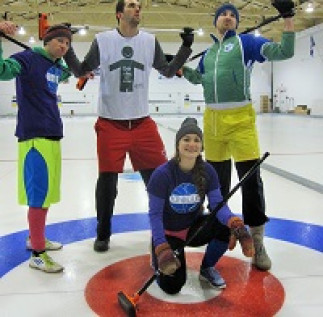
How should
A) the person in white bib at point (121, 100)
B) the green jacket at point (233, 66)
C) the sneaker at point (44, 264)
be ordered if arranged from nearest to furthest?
1. the sneaker at point (44, 264)
2. the green jacket at point (233, 66)
3. the person in white bib at point (121, 100)

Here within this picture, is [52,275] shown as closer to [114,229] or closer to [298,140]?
[114,229]

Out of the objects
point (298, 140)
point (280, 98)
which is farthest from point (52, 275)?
point (280, 98)

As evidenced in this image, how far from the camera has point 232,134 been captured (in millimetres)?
2820

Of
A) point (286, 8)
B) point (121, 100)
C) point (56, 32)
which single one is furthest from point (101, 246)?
point (286, 8)

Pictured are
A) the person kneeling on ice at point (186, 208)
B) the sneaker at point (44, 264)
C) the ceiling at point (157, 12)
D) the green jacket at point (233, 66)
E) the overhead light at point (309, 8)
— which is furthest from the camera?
the ceiling at point (157, 12)

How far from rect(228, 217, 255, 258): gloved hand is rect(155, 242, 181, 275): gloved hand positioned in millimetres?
298

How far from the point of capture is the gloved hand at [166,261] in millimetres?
2055

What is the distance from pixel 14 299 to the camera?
2254 mm

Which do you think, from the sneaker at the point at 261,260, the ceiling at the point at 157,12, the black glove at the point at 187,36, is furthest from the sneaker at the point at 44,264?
the ceiling at the point at 157,12

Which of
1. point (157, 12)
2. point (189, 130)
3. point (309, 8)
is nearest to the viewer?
point (189, 130)

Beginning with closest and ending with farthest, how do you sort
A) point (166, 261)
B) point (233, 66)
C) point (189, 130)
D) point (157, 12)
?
1. point (166, 261)
2. point (189, 130)
3. point (233, 66)
4. point (157, 12)

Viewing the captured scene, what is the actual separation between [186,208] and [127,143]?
777 mm

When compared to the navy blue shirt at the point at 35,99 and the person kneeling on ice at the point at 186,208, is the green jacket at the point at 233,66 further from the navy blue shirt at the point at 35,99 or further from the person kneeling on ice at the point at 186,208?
the navy blue shirt at the point at 35,99

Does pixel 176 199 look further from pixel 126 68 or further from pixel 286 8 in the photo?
pixel 286 8
